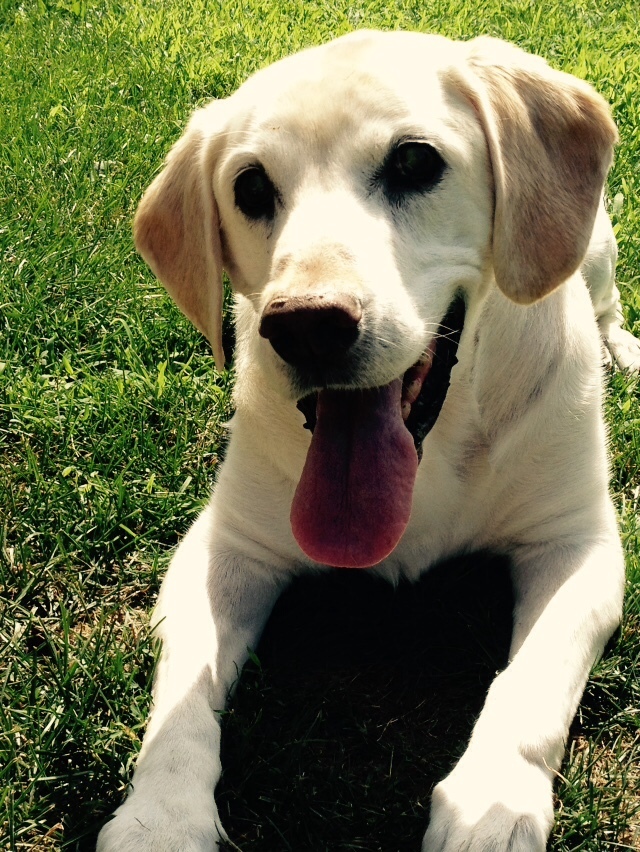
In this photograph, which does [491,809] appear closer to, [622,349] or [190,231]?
[190,231]

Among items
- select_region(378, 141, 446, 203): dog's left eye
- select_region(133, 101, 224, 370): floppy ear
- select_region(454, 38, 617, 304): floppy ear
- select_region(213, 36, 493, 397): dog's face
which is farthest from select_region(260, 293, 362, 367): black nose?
select_region(133, 101, 224, 370): floppy ear

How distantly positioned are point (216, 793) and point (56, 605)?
0.93 meters

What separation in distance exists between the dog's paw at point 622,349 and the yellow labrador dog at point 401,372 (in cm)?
91

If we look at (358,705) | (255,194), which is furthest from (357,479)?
(255,194)

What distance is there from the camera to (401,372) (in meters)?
2.59

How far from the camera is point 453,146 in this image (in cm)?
276

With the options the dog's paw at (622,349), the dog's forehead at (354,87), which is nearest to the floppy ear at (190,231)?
the dog's forehead at (354,87)

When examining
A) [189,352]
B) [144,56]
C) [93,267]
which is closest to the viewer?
[189,352]

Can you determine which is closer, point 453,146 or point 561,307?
point 453,146

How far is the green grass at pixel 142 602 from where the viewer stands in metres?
2.58

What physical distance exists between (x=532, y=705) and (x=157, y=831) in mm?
948

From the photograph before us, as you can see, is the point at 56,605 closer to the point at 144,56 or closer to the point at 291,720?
the point at 291,720

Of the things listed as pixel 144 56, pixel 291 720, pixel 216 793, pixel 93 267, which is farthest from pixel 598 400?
pixel 144 56

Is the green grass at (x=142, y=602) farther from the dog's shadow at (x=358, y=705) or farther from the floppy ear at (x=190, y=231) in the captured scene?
the floppy ear at (x=190, y=231)
